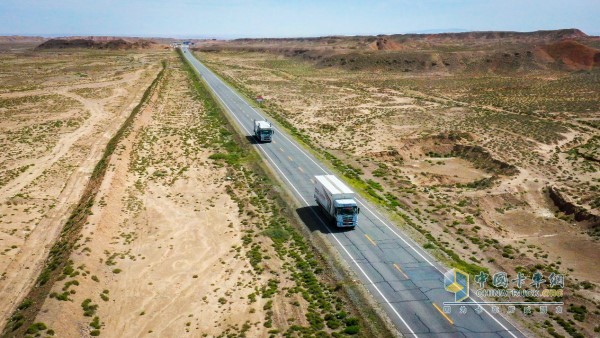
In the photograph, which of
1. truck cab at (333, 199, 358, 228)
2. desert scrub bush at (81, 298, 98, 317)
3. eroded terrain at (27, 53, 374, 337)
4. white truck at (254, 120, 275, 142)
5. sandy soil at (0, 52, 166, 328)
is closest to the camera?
eroded terrain at (27, 53, 374, 337)

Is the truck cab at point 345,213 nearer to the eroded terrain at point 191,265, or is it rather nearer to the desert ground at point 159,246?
the eroded terrain at point 191,265

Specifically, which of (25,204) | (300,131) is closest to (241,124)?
(300,131)

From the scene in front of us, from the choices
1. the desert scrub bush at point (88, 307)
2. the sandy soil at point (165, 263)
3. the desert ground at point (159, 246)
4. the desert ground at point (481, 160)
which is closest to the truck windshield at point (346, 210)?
the desert ground at point (159, 246)

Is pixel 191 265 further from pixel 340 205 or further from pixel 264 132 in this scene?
pixel 264 132

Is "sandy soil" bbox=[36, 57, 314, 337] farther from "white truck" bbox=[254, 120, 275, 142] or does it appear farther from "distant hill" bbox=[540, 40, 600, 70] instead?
"distant hill" bbox=[540, 40, 600, 70]

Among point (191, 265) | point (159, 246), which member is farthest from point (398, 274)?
point (159, 246)

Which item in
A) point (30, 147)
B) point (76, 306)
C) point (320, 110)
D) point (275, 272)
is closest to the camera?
point (76, 306)

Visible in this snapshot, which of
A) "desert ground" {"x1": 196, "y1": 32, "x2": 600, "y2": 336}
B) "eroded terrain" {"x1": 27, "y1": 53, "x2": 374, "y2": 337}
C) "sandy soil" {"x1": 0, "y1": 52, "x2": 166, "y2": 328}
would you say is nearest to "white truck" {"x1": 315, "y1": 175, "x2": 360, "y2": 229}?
"eroded terrain" {"x1": 27, "y1": 53, "x2": 374, "y2": 337}

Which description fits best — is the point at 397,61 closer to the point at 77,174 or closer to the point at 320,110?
the point at 320,110
